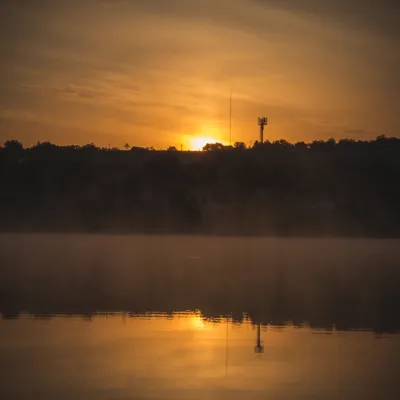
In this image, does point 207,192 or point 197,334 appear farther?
point 207,192

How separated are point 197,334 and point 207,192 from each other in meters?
115

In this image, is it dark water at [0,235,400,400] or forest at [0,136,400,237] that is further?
forest at [0,136,400,237]

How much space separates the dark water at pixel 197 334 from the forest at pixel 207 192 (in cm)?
8215

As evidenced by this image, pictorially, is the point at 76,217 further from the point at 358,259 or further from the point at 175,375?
the point at 175,375

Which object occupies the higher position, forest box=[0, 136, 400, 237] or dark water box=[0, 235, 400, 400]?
forest box=[0, 136, 400, 237]

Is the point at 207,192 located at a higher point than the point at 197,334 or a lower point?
higher

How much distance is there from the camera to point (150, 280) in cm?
3762

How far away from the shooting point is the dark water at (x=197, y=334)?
53.6 feet

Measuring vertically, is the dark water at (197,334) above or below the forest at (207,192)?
below

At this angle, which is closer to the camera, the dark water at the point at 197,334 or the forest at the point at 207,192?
the dark water at the point at 197,334

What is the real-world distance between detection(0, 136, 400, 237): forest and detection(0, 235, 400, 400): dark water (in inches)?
3234

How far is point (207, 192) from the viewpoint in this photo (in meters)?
138

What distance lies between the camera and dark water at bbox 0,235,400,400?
16.3 meters

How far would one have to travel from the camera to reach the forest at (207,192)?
128625 millimetres
